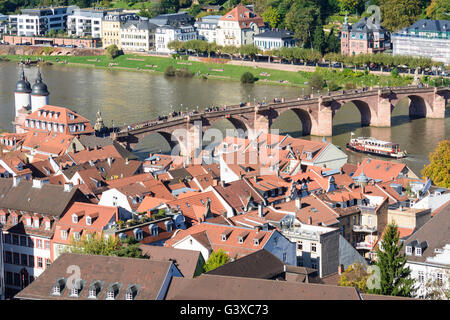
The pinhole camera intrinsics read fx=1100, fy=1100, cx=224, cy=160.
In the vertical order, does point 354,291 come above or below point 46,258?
above

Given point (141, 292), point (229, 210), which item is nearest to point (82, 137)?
point (229, 210)

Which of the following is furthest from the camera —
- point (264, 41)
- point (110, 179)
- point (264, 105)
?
point (264, 41)

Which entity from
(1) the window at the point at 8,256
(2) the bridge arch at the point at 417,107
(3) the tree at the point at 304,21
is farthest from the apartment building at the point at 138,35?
(1) the window at the point at 8,256

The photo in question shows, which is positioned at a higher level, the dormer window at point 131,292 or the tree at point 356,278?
the dormer window at point 131,292

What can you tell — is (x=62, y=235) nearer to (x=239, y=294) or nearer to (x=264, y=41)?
(x=239, y=294)

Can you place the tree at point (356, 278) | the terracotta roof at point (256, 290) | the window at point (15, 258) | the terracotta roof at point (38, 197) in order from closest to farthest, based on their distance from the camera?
the terracotta roof at point (256, 290) < the tree at point (356, 278) < the window at point (15, 258) < the terracotta roof at point (38, 197)

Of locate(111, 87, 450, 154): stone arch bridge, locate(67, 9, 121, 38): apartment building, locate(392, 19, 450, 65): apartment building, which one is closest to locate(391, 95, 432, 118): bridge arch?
locate(111, 87, 450, 154): stone arch bridge

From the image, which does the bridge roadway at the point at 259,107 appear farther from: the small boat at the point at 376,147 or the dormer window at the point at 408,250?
the dormer window at the point at 408,250
